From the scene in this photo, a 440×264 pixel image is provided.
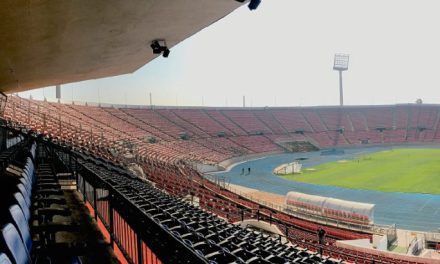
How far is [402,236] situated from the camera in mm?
18438

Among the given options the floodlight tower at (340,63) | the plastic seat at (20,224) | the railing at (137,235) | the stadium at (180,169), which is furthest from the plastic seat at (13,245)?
the floodlight tower at (340,63)

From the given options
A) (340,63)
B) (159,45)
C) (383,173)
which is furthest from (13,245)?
(340,63)

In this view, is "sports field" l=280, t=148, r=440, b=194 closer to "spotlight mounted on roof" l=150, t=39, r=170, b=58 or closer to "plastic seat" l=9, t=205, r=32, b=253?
"spotlight mounted on roof" l=150, t=39, r=170, b=58

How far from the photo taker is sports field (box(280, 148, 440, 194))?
3147cm

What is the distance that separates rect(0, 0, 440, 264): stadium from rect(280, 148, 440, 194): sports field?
0.66 feet

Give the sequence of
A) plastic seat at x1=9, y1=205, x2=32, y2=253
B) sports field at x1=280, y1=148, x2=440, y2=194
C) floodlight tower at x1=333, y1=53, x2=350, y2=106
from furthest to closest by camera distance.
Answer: floodlight tower at x1=333, y1=53, x2=350, y2=106 → sports field at x1=280, y1=148, x2=440, y2=194 → plastic seat at x1=9, y1=205, x2=32, y2=253

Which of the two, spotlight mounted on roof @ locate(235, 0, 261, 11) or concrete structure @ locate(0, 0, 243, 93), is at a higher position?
spotlight mounted on roof @ locate(235, 0, 261, 11)

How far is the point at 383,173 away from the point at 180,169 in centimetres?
1949

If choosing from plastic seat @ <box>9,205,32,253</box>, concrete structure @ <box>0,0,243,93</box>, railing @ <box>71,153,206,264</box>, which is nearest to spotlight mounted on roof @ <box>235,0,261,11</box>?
concrete structure @ <box>0,0,243,93</box>

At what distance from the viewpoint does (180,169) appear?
1363 inches

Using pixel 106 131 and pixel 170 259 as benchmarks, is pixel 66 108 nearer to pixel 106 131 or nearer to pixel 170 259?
pixel 106 131

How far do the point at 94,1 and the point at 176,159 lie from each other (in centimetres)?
3657

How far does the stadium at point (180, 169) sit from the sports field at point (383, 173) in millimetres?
201

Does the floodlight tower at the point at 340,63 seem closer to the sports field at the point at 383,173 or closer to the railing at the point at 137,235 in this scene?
the sports field at the point at 383,173
